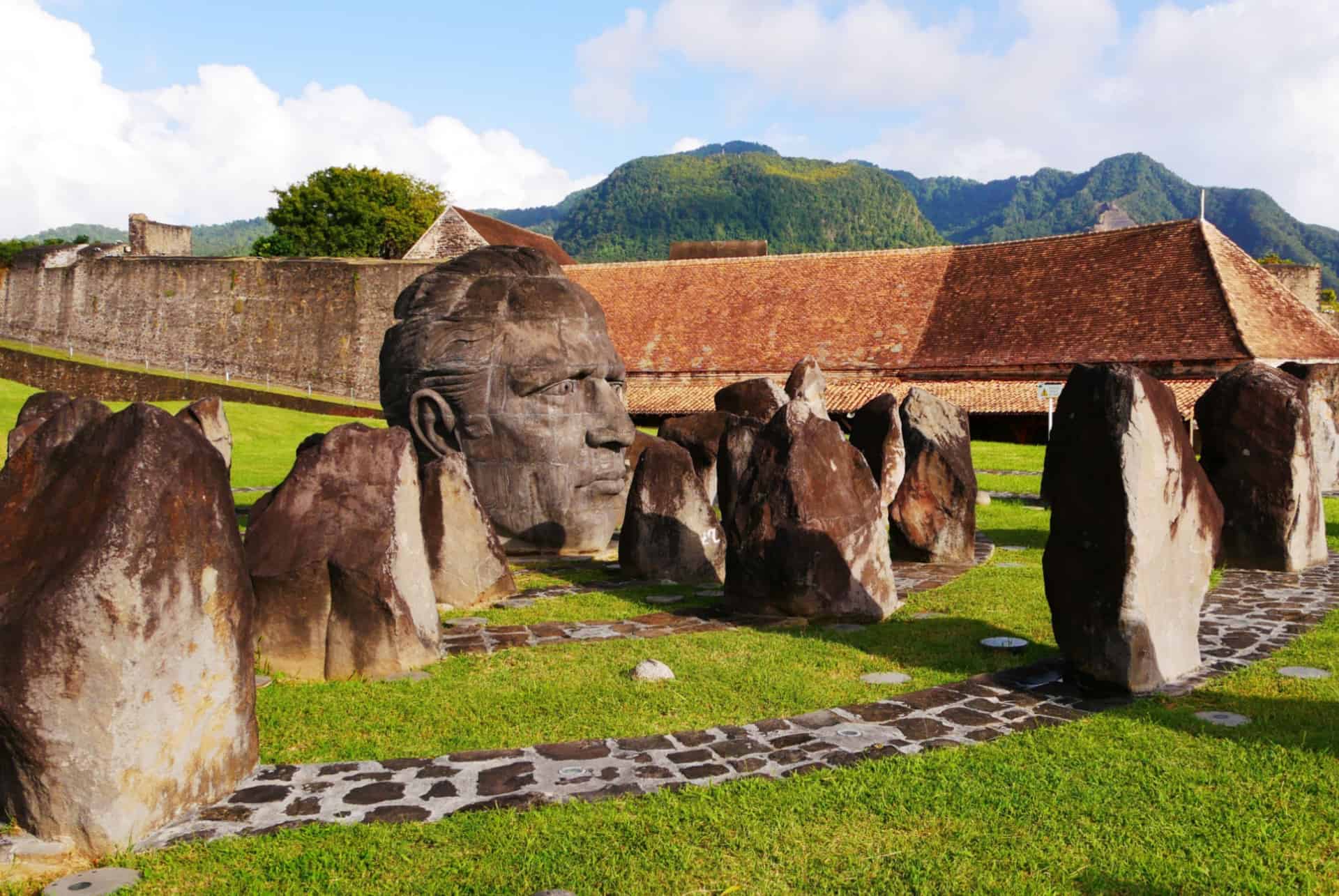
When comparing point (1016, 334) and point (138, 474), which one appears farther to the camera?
point (1016, 334)

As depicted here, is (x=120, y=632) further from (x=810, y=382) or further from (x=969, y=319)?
(x=969, y=319)

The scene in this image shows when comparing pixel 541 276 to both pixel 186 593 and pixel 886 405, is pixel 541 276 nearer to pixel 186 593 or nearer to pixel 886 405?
pixel 886 405

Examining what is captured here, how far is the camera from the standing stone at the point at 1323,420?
54.2 ft

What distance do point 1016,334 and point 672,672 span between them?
25413 mm

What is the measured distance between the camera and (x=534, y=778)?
15.7 feet

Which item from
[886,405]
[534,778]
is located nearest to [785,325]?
[886,405]

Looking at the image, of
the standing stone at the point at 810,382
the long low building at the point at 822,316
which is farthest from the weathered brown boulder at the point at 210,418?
the long low building at the point at 822,316

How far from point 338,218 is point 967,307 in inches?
1488

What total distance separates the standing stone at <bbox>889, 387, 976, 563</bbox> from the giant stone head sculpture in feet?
10.3

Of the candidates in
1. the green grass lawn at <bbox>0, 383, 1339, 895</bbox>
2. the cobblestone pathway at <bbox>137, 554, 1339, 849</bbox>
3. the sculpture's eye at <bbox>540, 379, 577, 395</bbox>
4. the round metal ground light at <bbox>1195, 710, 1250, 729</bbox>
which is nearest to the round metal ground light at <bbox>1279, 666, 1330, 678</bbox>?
the green grass lawn at <bbox>0, 383, 1339, 895</bbox>

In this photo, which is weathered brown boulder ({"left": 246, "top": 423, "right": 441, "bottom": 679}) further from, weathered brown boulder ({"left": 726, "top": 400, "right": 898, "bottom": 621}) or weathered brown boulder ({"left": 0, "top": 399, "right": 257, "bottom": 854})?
weathered brown boulder ({"left": 726, "top": 400, "right": 898, "bottom": 621})

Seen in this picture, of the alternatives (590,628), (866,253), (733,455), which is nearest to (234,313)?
(866,253)

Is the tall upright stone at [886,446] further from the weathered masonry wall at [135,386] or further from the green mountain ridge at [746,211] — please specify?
the green mountain ridge at [746,211]

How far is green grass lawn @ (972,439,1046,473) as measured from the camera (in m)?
22.5
